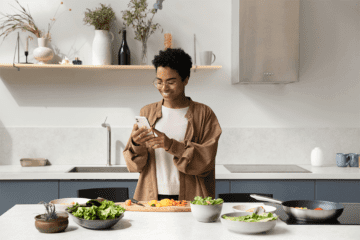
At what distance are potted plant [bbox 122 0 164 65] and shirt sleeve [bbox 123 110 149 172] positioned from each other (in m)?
1.54

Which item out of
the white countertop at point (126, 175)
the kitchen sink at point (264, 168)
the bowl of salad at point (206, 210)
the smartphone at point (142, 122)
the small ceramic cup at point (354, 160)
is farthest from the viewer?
the small ceramic cup at point (354, 160)

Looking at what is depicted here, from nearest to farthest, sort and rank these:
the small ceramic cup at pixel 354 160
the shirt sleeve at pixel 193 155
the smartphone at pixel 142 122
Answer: the smartphone at pixel 142 122
the shirt sleeve at pixel 193 155
the small ceramic cup at pixel 354 160

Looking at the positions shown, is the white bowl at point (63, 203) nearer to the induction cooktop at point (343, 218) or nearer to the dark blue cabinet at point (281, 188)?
the induction cooktop at point (343, 218)

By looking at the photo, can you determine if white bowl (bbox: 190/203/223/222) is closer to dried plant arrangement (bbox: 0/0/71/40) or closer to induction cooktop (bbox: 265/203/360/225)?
induction cooktop (bbox: 265/203/360/225)

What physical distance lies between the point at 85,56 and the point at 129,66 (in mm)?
547

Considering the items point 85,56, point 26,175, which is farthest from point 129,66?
point 26,175

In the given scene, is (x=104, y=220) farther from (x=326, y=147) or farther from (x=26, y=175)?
(x=326, y=147)

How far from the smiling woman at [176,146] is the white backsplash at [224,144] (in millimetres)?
1417

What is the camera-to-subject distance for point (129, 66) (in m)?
3.12

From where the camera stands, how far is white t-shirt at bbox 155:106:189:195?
1.92 metres

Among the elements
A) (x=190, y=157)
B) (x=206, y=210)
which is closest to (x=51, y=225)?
(x=206, y=210)

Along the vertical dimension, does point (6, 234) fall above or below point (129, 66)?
below

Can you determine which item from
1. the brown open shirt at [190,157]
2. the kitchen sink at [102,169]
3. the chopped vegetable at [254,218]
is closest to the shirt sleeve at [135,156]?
the brown open shirt at [190,157]

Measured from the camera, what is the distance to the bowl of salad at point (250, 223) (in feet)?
3.95
